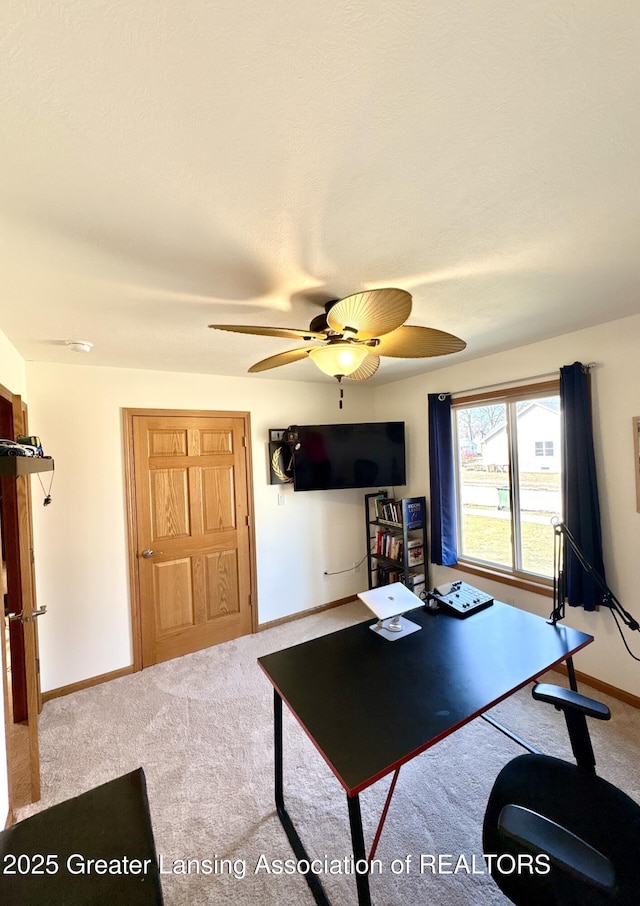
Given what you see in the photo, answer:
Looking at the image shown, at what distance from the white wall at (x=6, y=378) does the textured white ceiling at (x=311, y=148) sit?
57 cm

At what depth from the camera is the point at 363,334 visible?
4.48 ft

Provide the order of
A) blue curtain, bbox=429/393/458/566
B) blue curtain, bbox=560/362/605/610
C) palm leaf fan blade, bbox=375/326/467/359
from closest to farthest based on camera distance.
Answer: palm leaf fan blade, bbox=375/326/467/359, blue curtain, bbox=560/362/605/610, blue curtain, bbox=429/393/458/566

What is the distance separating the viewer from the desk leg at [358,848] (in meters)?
1.00

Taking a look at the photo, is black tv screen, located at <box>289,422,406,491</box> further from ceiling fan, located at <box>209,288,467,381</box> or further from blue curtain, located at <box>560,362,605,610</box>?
ceiling fan, located at <box>209,288,467,381</box>

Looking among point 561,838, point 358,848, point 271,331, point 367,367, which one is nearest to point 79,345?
point 271,331

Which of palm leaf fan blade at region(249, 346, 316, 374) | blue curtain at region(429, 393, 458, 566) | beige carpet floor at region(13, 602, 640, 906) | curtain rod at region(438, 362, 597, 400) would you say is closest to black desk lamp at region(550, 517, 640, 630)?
beige carpet floor at region(13, 602, 640, 906)

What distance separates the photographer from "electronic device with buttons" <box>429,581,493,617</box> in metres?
1.93

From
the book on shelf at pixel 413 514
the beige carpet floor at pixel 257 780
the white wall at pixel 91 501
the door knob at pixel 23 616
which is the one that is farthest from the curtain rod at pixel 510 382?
the door knob at pixel 23 616

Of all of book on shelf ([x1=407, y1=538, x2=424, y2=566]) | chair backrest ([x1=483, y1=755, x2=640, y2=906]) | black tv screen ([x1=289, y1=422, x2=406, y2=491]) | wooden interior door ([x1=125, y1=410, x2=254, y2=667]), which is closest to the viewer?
chair backrest ([x1=483, y1=755, x2=640, y2=906])

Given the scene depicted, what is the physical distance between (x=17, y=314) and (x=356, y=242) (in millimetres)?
1670

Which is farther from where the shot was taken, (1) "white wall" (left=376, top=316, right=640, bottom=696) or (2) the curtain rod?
(2) the curtain rod

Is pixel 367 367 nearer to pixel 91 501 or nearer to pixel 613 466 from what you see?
pixel 613 466

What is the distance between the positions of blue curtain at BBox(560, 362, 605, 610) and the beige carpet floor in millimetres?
752

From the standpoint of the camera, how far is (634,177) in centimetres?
98
